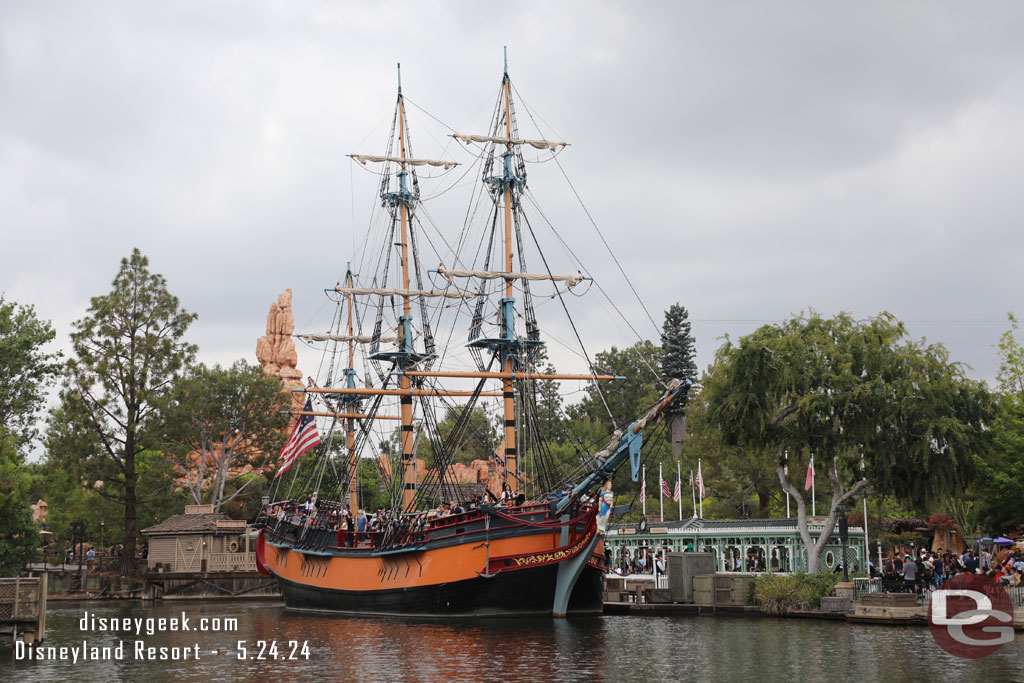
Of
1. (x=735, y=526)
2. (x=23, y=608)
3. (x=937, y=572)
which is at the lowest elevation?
(x=23, y=608)

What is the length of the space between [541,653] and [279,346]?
97985mm

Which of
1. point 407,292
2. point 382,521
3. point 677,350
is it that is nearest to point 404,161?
point 407,292

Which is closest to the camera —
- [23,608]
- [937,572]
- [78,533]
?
[23,608]

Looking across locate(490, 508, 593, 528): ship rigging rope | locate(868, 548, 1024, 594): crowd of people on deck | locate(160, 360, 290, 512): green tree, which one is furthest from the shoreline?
locate(160, 360, 290, 512): green tree

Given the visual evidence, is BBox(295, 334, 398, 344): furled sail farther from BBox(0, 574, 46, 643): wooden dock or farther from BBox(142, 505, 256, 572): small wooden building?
BBox(0, 574, 46, 643): wooden dock

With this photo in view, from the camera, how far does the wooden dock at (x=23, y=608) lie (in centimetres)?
2808

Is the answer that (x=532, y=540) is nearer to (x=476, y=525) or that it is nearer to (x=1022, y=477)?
(x=476, y=525)

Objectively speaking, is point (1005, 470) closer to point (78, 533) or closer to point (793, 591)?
point (793, 591)

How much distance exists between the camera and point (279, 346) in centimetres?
12144

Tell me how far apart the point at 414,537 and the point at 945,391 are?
1960 centimetres

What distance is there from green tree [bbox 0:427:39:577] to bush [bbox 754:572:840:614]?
28.3 metres

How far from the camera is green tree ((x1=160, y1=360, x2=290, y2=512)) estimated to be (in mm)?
68250
